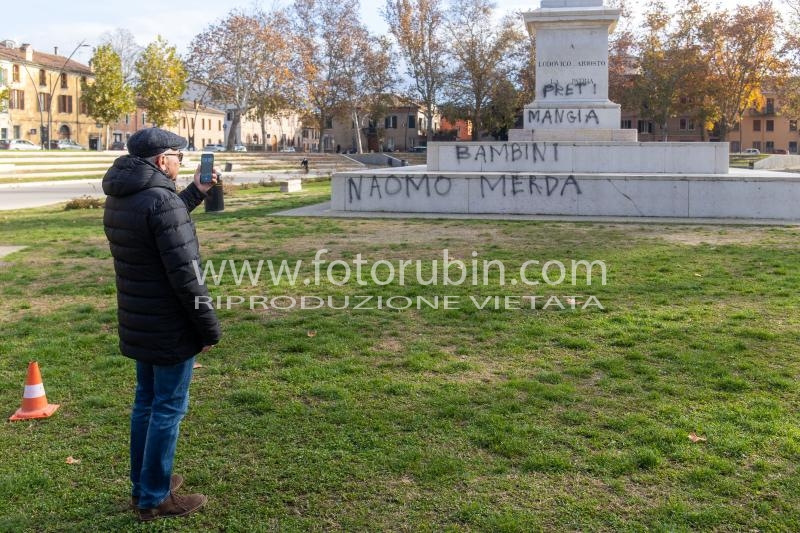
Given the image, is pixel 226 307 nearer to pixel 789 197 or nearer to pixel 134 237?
pixel 134 237

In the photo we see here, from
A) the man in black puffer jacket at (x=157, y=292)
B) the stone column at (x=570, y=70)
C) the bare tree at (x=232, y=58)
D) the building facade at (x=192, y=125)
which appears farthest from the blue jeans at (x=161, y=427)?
the building facade at (x=192, y=125)

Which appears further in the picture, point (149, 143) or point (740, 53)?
point (740, 53)

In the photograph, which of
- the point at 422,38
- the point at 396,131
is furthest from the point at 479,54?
the point at 396,131

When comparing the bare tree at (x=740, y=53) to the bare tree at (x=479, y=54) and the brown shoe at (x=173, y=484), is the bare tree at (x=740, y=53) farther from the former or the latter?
the brown shoe at (x=173, y=484)

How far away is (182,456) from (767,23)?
66626mm

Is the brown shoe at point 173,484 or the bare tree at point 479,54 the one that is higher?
the bare tree at point 479,54

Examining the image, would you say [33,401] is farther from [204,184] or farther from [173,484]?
[204,184]

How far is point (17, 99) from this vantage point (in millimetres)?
78125

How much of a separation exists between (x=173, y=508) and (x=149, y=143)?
5.64ft

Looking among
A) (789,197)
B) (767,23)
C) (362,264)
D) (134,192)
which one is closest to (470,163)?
(789,197)

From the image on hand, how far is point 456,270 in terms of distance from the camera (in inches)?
388

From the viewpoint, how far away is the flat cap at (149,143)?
11.3ft

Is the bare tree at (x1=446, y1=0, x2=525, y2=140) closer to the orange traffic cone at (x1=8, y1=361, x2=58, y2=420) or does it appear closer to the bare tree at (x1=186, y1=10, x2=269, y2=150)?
the bare tree at (x1=186, y1=10, x2=269, y2=150)

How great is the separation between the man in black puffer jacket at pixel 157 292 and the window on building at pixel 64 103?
90016 mm
